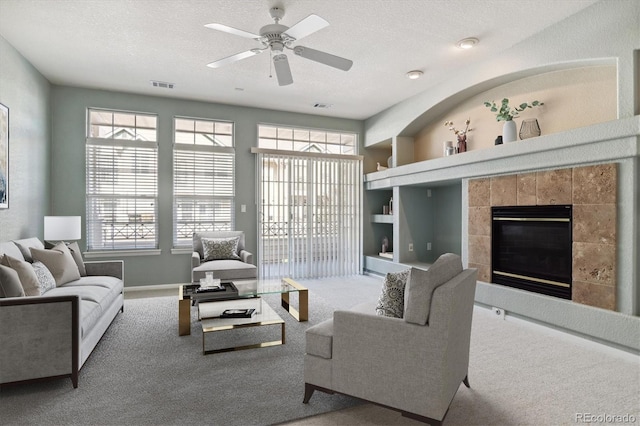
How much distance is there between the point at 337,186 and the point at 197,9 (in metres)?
3.99

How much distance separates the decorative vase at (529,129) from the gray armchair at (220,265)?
11.8 ft

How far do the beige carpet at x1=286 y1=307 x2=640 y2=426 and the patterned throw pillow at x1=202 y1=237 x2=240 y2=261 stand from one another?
324 centimetres

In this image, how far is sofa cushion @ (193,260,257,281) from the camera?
4.43 metres

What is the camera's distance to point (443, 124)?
550cm

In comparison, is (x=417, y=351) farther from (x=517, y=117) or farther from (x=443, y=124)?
(x=443, y=124)

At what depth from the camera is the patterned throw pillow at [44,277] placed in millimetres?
3074

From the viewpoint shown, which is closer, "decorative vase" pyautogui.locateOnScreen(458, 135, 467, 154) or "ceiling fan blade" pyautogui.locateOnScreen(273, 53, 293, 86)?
"ceiling fan blade" pyautogui.locateOnScreen(273, 53, 293, 86)

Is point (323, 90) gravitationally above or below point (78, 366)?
above

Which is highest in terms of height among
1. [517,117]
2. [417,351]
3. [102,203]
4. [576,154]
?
[517,117]

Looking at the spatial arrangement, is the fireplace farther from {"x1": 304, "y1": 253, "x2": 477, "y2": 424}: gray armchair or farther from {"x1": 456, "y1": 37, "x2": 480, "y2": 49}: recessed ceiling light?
{"x1": 304, "y1": 253, "x2": 477, "y2": 424}: gray armchair

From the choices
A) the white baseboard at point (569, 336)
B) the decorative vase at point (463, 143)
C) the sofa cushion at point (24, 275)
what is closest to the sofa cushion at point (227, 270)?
the sofa cushion at point (24, 275)

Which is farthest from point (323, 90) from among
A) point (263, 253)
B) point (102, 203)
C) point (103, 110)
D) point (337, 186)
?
point (102, 203)

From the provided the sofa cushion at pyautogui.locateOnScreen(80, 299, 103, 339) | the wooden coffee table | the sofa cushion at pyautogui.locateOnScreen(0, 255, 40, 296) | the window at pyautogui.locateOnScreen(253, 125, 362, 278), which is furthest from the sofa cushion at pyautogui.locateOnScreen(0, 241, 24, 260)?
the window at pyautogui.locateOnScreen(253, 125, 362, 278)

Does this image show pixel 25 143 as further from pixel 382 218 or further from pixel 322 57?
pixel 382 218
